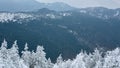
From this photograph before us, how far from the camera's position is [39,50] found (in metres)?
53.3

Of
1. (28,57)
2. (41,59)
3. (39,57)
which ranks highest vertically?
(39,57)

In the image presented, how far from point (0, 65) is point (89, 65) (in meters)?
37.1

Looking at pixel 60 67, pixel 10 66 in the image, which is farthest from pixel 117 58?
pixel 10 66

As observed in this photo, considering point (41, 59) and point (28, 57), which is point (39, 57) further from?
point (28, 57)

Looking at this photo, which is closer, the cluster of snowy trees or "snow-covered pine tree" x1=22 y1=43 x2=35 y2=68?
the cluster of snowy trees

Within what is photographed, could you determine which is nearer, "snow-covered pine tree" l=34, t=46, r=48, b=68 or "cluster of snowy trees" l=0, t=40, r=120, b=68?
"cluster of snowy trees" l=0, t=40, r=120, b=68

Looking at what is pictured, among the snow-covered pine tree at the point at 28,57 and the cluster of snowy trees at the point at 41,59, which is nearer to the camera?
the cluster of snowy trees at the point at 41,59

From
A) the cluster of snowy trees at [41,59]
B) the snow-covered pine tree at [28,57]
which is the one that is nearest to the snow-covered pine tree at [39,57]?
the cluster of snowy trees at [41,59]

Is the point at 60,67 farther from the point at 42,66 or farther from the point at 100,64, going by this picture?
the point at 100,64

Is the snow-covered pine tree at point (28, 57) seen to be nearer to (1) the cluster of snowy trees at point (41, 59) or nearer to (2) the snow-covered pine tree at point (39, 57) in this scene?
(1) the cluster of snowy trees at point (41, 59)

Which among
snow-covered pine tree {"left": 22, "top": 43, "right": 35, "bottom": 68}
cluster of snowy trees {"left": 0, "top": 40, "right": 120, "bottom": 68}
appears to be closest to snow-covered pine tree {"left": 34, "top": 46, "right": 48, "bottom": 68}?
cluster of snowy trees {"left": 0, "top": 40, "right": 120, "bottom": 68}

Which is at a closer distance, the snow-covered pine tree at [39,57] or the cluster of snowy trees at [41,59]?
the cluster of snowy trees at [41,59]

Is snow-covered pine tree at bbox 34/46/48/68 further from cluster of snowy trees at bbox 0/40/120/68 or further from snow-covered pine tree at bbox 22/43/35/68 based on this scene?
snow-covered pine tree at bbox 22/43/35/68

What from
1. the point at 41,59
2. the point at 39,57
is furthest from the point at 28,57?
the point at 41,59
